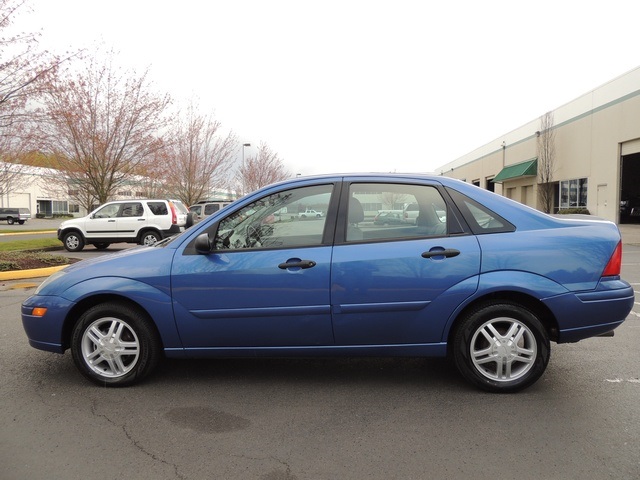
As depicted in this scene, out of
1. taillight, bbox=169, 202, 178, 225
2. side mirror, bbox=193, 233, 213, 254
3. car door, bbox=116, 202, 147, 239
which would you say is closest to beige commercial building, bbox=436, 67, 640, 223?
taillight, bbox=169, 202, 178, 225

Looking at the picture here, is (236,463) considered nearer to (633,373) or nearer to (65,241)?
(633,373)

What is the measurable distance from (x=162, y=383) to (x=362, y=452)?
188 cm

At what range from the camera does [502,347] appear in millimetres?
3471

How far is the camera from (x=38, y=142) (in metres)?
12.3

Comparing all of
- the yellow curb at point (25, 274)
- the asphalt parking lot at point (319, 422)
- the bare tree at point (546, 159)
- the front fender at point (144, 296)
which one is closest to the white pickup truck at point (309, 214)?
the front fender at point (144, 296)

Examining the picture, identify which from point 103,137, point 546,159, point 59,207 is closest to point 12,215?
point 59,207

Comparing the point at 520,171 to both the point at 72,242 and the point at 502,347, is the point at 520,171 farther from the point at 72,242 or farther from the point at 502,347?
the point at 502,347

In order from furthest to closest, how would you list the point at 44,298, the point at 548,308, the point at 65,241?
1. the point at 65,241
2. the point at 44,298
3. the point at 548,308

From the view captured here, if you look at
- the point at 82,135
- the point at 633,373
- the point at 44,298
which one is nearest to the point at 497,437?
the point at 633,373

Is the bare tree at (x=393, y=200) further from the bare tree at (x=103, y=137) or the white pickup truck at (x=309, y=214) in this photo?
the bare tree at (x=103, y=137)

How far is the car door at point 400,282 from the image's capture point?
343cm

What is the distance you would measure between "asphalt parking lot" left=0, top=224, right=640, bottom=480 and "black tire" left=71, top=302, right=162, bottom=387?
0.44ft

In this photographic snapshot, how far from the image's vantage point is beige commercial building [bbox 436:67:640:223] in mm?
21562

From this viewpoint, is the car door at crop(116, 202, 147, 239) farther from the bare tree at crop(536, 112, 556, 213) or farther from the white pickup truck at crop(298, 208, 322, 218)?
the bare tree at crop(536, 112, 556, 213)
